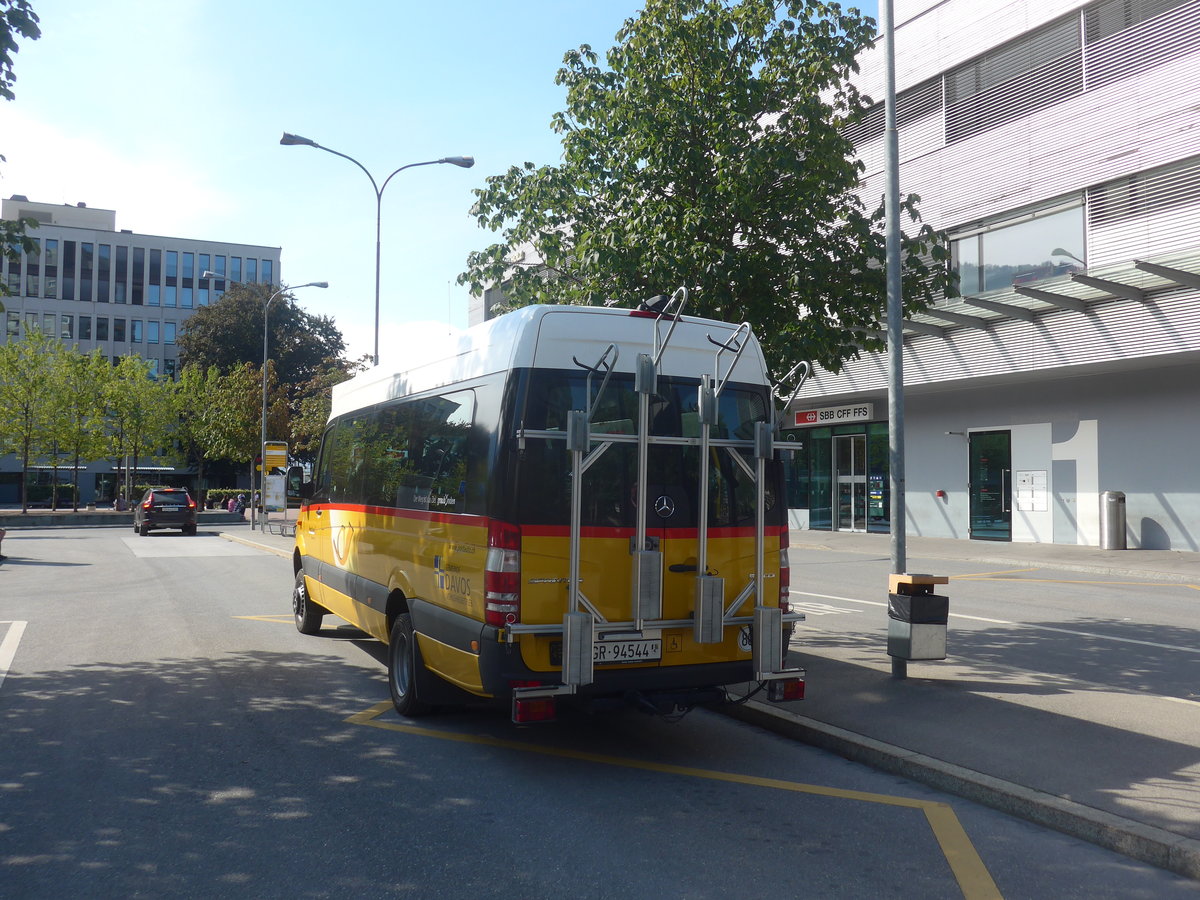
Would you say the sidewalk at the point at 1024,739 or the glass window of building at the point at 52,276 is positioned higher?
the glass window of building at the point at 52,276

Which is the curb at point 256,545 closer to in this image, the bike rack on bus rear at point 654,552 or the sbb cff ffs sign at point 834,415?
the sbb cff ffs sign at point 834,415

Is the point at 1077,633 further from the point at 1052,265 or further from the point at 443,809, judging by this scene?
the point at 1052,265

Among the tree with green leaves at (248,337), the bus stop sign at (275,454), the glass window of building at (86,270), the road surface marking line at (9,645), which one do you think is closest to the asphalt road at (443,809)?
the road surface marking line at (9,645)

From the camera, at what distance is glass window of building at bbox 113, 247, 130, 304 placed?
8288cm

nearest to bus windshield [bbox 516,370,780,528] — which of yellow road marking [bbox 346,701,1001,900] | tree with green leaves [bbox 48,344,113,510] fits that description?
yellow road marking [bbox 346,701,1001,900]

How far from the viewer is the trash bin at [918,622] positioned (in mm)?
7559

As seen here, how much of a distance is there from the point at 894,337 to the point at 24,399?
1971 inches

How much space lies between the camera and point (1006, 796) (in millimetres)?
5008

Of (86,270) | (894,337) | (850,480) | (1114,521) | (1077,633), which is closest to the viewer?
(894,337)

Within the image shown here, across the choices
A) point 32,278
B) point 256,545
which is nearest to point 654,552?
point 256,545

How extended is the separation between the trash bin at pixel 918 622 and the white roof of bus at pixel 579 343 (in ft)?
7.86

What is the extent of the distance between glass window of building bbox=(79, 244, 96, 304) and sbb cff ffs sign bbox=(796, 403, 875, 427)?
6975 cm

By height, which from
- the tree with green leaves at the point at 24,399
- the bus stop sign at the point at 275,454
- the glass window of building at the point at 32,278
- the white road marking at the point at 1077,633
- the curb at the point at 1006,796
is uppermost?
the glass window of building at the point at 32,278

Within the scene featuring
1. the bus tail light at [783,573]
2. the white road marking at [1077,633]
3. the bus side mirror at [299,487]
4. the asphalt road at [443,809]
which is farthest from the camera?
the bus side mirror at [299,487]
